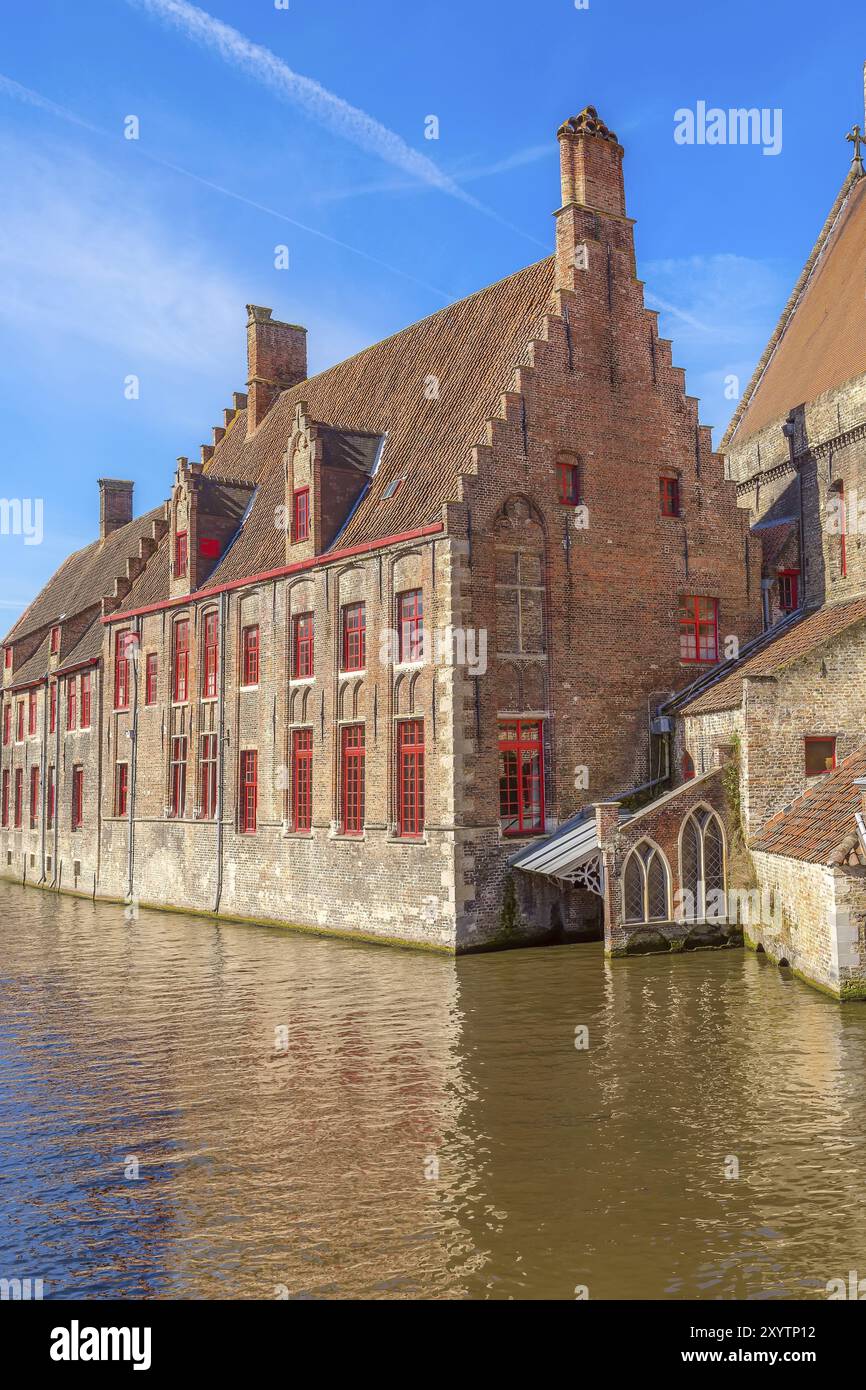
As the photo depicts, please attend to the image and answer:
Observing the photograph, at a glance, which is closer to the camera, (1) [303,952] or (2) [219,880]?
(1) [303,952]

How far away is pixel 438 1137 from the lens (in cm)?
945

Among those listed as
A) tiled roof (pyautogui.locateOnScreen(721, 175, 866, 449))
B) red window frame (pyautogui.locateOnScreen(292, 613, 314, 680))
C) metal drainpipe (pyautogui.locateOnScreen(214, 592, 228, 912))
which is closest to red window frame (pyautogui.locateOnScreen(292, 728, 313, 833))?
red window frame (pyautogui.locateOnScreen(292, 613, 314, 680))

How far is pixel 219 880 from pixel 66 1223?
60.7 ft

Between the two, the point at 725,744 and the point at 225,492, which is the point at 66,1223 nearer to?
the point at 725,744

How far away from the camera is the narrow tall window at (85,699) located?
34750mm

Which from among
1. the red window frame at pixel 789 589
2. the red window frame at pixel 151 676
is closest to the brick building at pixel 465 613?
the red window frame at pixel 789 589

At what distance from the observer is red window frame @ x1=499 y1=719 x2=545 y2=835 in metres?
20.3

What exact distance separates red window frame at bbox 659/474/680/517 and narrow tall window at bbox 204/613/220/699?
10.7 meters

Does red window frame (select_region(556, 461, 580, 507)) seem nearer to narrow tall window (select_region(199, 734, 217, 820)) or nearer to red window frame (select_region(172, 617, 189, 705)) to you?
narrow tall window (select_region(199, 734, 217, 820))

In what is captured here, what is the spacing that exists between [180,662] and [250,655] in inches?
144

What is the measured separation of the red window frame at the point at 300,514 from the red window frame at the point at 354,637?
89.1 inches
